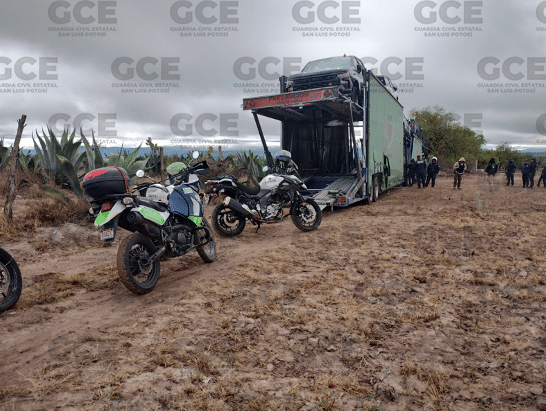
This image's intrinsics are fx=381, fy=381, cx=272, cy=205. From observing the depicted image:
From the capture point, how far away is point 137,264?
395 centimetres

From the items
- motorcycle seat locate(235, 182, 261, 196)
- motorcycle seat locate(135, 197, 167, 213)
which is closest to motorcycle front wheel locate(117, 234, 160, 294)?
motorcycle seat locate(135, 197, 167, 213)

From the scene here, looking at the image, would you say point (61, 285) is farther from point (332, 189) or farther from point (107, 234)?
point (332, 189)

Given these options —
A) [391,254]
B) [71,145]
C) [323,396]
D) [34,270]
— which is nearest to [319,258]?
[391,254]

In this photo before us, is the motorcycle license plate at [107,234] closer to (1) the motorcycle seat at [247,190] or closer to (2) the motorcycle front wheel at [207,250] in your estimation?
(2) the motorcycle front wheel at [207,250]

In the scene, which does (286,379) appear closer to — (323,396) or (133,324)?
(323,396)

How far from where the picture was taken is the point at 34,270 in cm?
486

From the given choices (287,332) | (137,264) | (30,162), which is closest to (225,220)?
(137,264)

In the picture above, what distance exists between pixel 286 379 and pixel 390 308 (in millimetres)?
1489

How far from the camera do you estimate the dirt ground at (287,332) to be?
7.43ft

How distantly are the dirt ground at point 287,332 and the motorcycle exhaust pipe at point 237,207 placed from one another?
4.34ft

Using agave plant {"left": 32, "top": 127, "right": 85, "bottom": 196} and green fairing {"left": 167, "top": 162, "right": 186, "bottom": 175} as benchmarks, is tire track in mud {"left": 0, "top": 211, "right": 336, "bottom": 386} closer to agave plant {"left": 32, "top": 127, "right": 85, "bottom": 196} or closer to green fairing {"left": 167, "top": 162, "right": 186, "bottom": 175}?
green fairing {"left": 167, "top": 162, "right": 186, "bottom": 175}

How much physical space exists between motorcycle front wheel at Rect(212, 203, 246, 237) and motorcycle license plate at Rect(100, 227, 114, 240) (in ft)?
10.7

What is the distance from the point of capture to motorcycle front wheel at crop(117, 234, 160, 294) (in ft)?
12.3

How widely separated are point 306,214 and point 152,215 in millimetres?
3850
